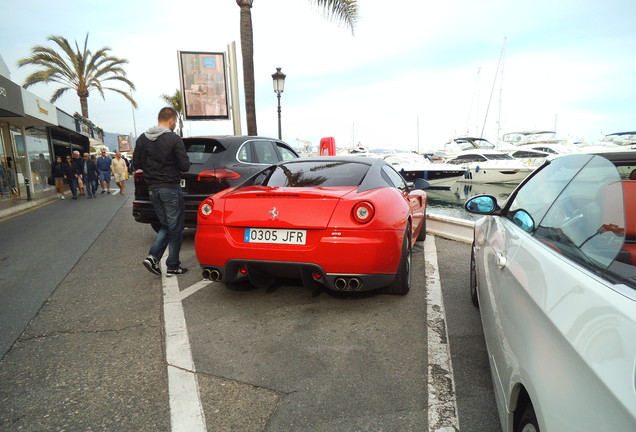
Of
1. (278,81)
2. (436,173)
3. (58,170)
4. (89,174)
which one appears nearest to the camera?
(89,174)

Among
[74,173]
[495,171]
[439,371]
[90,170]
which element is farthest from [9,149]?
[495,171]

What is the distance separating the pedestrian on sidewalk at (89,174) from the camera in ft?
48.8

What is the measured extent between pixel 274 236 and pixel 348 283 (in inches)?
27.6

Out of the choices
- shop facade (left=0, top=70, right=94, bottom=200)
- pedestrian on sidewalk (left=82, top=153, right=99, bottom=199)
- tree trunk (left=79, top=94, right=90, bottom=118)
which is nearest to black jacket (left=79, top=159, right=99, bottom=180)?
pedestrian on sidewalk (left=82, top=153, right=99, bottom=199)

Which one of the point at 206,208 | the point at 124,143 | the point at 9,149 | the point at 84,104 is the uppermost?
the point at 84,104

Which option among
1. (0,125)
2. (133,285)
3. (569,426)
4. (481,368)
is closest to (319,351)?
(481,368)

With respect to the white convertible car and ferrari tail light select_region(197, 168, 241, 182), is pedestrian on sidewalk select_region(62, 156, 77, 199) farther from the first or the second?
the white convertible car

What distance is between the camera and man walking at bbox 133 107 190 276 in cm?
432

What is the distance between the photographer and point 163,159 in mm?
4305

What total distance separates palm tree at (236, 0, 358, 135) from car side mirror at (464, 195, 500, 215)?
9841 millimetres

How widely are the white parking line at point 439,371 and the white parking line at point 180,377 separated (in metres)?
1.19

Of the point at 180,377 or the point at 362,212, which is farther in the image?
the point at 362,212

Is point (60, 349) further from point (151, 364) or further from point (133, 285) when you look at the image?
point (133, 285)

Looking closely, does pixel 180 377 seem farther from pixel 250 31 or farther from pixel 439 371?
pixel 250 31
